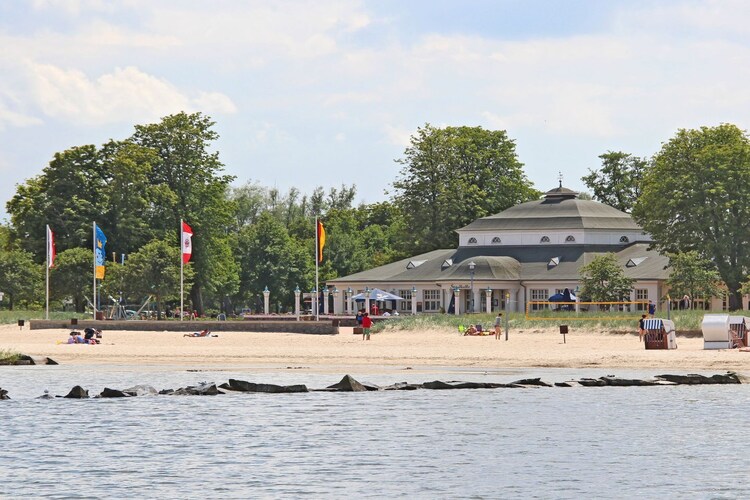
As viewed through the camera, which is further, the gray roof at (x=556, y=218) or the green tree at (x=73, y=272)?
the gray roof at (x=556, y=218)

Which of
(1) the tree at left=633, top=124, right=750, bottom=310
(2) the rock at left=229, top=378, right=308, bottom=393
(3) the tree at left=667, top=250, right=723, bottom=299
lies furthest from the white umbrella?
(2) the rock at left=229, top=378, right=308, bottom=393

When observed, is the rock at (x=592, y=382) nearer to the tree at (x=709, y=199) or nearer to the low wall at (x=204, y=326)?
the low wall at (x=204, y=326)

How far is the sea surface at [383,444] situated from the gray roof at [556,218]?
6405 cm

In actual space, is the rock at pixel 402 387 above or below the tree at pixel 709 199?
below

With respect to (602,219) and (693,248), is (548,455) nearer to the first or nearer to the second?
(693,248)

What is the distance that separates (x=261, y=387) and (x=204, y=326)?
1403 inches

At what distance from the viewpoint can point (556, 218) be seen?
356 ft

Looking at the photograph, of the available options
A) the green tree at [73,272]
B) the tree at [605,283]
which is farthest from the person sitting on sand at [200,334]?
the tree at [605,283]

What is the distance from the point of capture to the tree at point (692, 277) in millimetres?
85125

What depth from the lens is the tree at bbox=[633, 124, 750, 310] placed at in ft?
292

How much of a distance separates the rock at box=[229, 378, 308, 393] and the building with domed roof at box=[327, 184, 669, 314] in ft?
177

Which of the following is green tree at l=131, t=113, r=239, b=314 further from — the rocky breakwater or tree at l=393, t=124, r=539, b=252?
the rocky breakwater

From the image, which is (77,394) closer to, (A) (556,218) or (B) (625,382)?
(B) (625,382)

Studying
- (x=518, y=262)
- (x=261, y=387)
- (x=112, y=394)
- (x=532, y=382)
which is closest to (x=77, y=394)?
(x=112, y=394)
